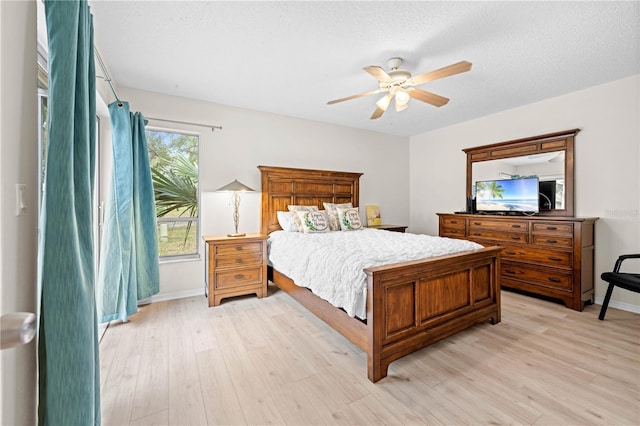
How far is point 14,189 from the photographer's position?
0.92m

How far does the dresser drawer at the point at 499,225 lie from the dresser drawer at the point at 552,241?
17 cm

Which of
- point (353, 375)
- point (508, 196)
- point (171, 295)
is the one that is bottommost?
point (353, 375)

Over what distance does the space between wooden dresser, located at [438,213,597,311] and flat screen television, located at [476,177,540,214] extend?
0.38m

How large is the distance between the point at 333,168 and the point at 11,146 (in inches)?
165

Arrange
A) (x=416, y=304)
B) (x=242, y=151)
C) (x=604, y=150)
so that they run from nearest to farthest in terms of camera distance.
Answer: (x=416, y=304)
(x=604, y=150)
(x=242, y=151)

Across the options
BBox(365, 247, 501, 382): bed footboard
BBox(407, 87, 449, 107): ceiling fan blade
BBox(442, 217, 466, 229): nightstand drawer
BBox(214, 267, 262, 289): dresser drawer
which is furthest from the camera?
BBox(442, 217, 466, 229): nightstand drawer

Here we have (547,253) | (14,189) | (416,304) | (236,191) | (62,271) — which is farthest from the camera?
(236,191)

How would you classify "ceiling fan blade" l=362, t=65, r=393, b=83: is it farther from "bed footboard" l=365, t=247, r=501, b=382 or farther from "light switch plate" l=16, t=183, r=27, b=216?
"light switch plate" l=16, t=183, r=27, b=216

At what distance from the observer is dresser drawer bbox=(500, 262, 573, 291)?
3271 mm

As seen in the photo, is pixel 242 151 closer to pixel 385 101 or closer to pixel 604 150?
pixel 385 101

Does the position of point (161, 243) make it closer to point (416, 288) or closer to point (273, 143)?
point (273, 143)

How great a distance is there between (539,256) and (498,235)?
0.54m

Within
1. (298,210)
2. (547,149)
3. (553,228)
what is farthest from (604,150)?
(298,210)

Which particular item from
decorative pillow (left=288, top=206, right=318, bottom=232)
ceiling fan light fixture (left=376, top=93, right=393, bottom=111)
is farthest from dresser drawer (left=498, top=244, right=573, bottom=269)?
decorative pillow (left=288, top=206, right=318, bottom=232)
